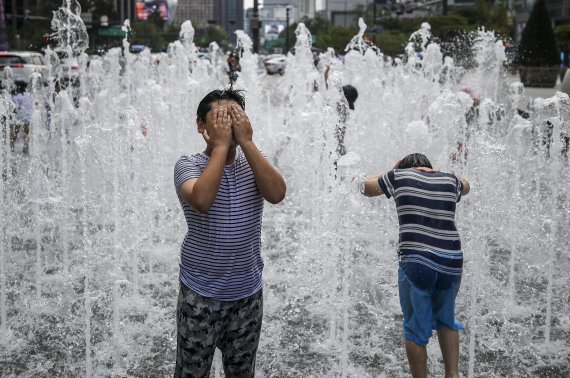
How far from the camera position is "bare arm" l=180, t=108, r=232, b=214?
7.69ft

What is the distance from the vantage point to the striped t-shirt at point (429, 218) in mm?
3041

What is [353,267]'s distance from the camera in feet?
18.0

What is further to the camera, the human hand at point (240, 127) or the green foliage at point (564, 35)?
the green foliage at point (564, 35)

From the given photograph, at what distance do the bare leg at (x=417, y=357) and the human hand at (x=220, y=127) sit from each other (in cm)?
131

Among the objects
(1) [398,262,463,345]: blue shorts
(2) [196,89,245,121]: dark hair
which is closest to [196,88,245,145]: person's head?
(2) [196,89,245,121]: dark hair

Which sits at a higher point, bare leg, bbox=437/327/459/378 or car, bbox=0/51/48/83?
car, bbox=0/51/48/83

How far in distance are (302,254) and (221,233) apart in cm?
352

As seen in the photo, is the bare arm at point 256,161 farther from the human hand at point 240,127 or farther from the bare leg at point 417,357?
the bare leg at point 417,357

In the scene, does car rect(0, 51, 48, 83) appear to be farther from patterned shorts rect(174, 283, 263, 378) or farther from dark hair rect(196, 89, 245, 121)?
patterned shorts rect(174, 283, 263, 378)

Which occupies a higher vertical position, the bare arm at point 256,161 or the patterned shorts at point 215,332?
the bare arm at point 256,161

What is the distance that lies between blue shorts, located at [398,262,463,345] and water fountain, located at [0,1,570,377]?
2.25 ft

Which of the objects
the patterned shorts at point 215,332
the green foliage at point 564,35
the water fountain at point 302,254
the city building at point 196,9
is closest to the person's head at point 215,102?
the patterned shorts at point 215,332

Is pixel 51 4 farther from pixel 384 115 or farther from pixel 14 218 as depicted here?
pixel 14 218

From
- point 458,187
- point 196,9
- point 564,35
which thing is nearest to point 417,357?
point 458,187
